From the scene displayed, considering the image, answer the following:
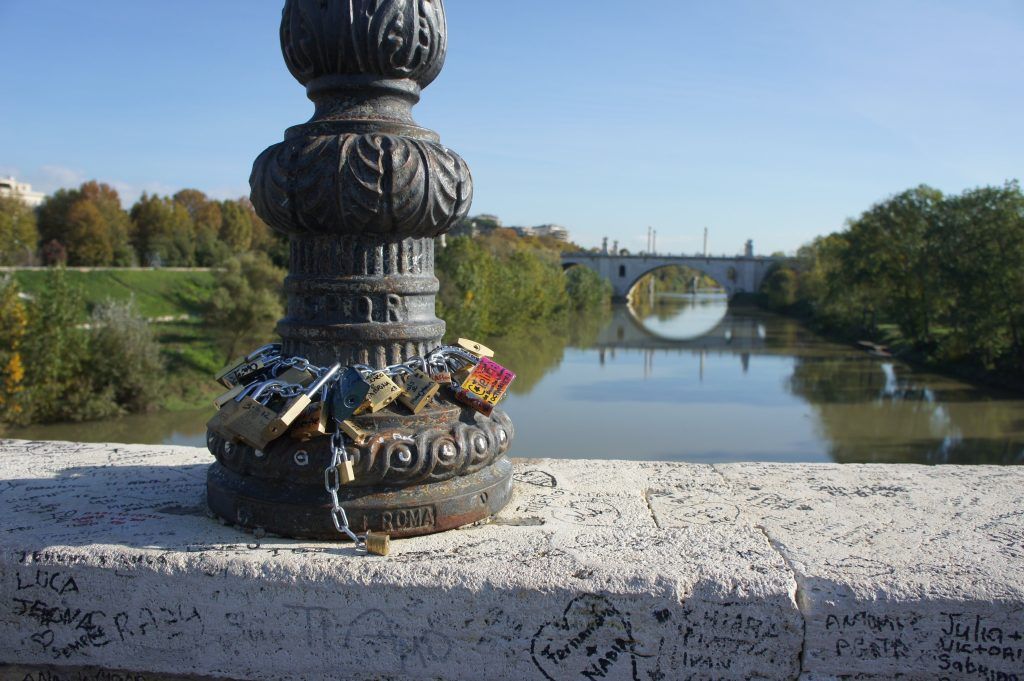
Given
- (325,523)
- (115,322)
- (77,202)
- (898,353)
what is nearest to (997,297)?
(898,353)

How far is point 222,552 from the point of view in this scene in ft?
7.31

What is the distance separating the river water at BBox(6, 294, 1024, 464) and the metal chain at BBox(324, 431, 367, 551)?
11324 mm

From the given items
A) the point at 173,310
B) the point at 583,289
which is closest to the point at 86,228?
the point at 173,310

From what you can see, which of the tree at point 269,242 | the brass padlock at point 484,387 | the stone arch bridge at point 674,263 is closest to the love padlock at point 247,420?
the brass padlock at point 484,387

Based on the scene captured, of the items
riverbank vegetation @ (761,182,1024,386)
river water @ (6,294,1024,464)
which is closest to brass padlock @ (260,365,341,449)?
river water @ (6,294,1024,464)

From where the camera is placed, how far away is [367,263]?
2635 millimetres

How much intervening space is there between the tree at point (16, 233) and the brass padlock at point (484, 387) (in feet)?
122

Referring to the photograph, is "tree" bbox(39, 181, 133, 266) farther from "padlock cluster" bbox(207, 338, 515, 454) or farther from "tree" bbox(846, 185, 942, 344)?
"padlock cluster" bbox(207, 338, 515, 454)

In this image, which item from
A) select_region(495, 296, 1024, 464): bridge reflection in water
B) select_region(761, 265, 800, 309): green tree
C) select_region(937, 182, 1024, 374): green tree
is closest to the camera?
select_region(495, 296, 1024, 464): bridge reflection in water

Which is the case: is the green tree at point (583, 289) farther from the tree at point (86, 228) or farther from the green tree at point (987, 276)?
the green tree at point (987, 276)

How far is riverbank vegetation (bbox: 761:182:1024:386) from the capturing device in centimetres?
2445

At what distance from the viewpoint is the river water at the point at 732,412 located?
16047mm

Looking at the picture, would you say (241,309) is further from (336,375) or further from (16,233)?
(336,375)

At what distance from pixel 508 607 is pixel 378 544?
43 cm
